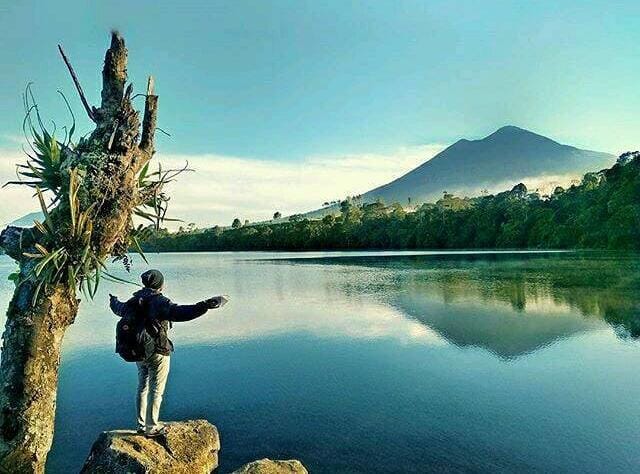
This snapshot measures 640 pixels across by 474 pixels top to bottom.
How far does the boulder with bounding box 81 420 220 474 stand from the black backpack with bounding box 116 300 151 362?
3.17ft

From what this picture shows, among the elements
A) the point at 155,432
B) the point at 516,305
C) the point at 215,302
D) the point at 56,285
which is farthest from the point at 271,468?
the point at 516,305

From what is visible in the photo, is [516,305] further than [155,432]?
Yes

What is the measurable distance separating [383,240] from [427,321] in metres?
98.2

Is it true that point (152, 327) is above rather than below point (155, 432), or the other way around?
above

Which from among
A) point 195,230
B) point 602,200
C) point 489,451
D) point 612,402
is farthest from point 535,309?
point 195,230

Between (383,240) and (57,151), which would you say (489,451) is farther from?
(383,240)

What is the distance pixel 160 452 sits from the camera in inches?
229

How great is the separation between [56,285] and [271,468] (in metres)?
3.13

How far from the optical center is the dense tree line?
74.2 metres

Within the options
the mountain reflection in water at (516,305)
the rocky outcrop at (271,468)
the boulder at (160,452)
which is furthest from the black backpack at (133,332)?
the mountain reflection in water at (516,305)

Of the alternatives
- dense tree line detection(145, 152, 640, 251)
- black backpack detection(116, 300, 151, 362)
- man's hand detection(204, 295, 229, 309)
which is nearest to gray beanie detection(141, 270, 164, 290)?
black backpack detection(116, 300, 151, 362)

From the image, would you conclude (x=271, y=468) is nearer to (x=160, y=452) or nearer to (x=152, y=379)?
(x=160, y=452)

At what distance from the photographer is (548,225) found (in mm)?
85688

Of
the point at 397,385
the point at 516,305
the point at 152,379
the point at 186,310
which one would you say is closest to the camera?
the point at 186,310
